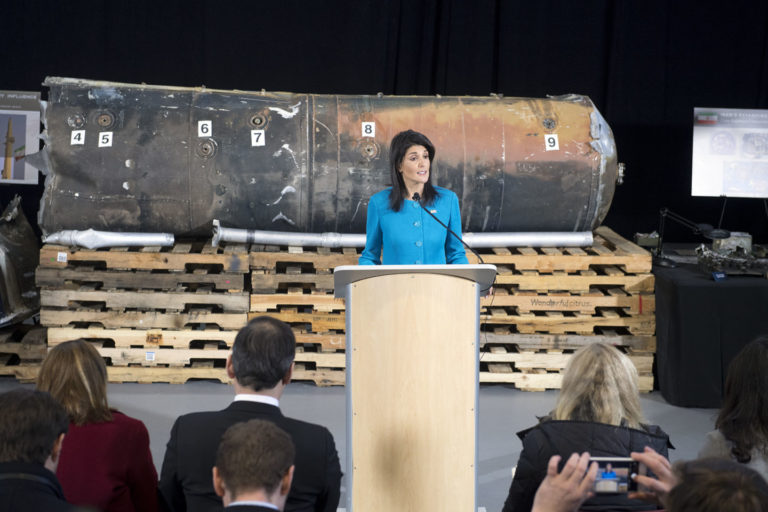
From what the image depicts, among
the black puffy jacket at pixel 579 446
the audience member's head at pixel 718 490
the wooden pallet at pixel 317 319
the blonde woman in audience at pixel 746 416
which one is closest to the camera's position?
the audience member's head at pixel 718 490

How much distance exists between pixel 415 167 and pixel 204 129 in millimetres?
2524

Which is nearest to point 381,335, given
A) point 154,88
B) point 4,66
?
point 154,88

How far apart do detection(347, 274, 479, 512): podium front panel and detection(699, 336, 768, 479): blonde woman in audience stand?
1.06 metres

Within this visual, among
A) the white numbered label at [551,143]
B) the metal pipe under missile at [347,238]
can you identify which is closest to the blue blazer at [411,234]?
the metal pipe under missile at [347,238]

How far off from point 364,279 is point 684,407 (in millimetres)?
3706

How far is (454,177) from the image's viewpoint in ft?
23.4

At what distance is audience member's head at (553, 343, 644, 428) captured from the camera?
3.34 metres

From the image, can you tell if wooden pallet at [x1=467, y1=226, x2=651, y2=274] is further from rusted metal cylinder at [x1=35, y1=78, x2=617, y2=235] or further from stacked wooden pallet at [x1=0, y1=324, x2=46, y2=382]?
stacked wooden pallet at [x1=0, y1=324, x2=46, y2=382]

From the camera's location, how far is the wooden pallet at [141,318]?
22.9ft

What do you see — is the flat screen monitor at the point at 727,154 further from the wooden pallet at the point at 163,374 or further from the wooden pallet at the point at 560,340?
the wooden pallet at the point at 163,374

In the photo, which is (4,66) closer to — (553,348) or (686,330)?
(553,348)

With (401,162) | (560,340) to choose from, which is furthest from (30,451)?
(560,340)

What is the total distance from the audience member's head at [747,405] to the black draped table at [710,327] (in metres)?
3.31

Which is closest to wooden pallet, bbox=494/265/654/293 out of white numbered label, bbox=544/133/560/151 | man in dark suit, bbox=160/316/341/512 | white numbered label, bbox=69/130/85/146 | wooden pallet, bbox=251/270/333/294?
white numbered label, bbox=544/133/560/151
